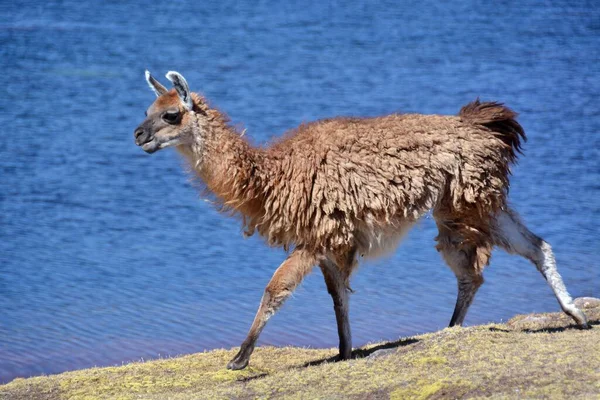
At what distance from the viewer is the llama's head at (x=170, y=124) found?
7914mm

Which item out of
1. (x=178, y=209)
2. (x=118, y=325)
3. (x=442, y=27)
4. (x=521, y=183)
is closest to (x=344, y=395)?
(x=118, y=325)

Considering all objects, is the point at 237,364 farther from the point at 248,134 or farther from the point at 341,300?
the point at 248,134

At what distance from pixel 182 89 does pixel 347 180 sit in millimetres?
1383

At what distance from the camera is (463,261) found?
27.7 ft

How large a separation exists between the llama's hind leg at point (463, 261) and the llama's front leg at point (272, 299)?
1.31 m

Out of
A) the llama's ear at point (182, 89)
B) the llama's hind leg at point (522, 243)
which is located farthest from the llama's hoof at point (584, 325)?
the llama's ear at point (182, 89)

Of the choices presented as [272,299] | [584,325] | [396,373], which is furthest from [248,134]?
[396,373]

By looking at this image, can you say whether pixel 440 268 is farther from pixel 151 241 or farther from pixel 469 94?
pixel 469 94

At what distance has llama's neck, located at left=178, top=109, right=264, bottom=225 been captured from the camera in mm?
7891

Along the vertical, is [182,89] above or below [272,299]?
above

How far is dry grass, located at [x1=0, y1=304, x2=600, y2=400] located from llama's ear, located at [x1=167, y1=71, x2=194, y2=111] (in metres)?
1.96

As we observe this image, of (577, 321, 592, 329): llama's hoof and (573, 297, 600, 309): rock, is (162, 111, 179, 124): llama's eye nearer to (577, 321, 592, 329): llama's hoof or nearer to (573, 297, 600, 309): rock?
(577, 321, 592, 329): llama's hoof

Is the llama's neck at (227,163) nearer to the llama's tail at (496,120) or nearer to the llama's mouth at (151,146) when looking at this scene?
the llama's mouth at (151,146)

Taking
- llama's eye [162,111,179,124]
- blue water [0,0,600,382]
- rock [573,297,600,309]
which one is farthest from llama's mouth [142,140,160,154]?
rock [573,297,600,309]
